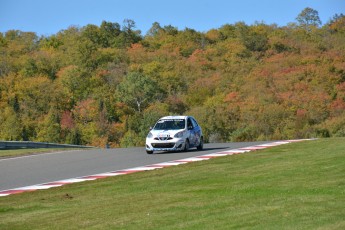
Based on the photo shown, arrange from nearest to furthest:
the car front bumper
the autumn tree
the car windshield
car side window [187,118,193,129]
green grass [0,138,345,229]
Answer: green grass [0,138,345,229], the car front bumper, the car windshield, car side window [187,118,193,129], the autumn tree

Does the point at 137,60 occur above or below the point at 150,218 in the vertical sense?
above

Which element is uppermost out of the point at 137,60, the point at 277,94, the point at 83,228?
the point at 137,60

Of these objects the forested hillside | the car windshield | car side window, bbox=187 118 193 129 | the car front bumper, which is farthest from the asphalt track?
the forested hillside

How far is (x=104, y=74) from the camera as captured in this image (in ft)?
386

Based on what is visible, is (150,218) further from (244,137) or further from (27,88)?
(27,88)

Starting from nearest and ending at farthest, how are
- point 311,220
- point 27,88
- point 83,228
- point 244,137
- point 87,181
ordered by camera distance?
point 311,220
point 83,228
point 87,181
point 244,137
point 27,88

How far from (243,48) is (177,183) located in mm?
115482

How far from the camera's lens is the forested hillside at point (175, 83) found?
295 feet

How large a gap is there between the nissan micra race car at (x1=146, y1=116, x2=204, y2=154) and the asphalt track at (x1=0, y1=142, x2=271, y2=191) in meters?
0.33

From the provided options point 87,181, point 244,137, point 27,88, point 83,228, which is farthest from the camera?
point 27,88

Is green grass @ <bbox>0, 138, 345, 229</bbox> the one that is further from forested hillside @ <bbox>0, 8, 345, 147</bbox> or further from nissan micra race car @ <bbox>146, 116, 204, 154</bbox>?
forested hillside @ <bbox>0, 8, 345, 147</bbox>

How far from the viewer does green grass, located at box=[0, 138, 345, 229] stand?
36.6 ft

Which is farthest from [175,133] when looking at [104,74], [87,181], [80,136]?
[104,74]

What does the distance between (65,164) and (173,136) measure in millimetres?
4846
